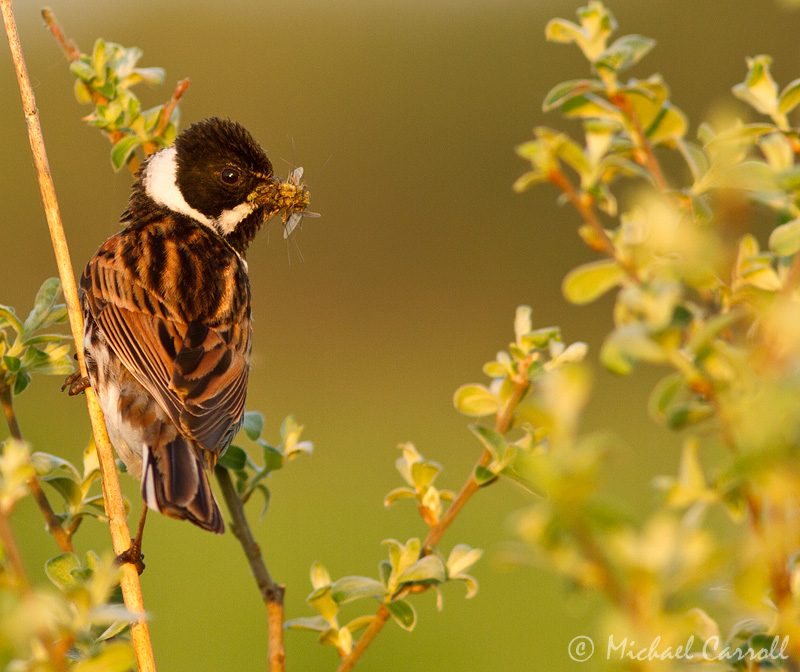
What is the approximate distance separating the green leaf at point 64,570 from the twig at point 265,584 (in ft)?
1.22

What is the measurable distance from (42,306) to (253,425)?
0.69 meters

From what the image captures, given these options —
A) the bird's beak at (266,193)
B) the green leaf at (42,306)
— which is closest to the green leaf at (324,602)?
the green leaf at (42,306)

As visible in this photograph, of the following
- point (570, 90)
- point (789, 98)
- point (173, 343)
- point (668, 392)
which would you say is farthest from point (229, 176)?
point (668, 392)

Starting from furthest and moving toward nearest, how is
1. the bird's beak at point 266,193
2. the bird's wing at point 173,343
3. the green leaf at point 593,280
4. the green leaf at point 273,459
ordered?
the bird's beak at point 266,193 < the bird's wing at point 173,343 < the green leaf at point 273,459 < the green leaf at point 593,280

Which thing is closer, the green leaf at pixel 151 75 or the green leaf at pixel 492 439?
the green leaf at pixel 492 439

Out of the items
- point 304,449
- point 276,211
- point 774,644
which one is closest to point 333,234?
point 276,211

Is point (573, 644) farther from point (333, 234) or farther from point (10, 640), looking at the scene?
point (333, 234)

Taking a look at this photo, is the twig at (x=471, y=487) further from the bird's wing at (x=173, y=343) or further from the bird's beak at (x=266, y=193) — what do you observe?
the bird's beak at (x=266, y=193)

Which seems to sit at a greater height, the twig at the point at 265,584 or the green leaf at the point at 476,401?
the green leaf at the point at 476,401

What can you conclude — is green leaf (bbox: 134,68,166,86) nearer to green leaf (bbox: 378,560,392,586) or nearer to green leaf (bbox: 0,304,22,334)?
green leaf (bbox: 0,304,22,334)

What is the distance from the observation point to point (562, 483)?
2.51ft

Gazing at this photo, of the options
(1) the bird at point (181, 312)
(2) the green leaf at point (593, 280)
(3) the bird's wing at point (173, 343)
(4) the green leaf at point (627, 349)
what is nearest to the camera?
(4) the green leaf at point (627, 349)

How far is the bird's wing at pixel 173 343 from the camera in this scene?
2887 mm

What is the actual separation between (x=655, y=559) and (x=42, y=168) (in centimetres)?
180
